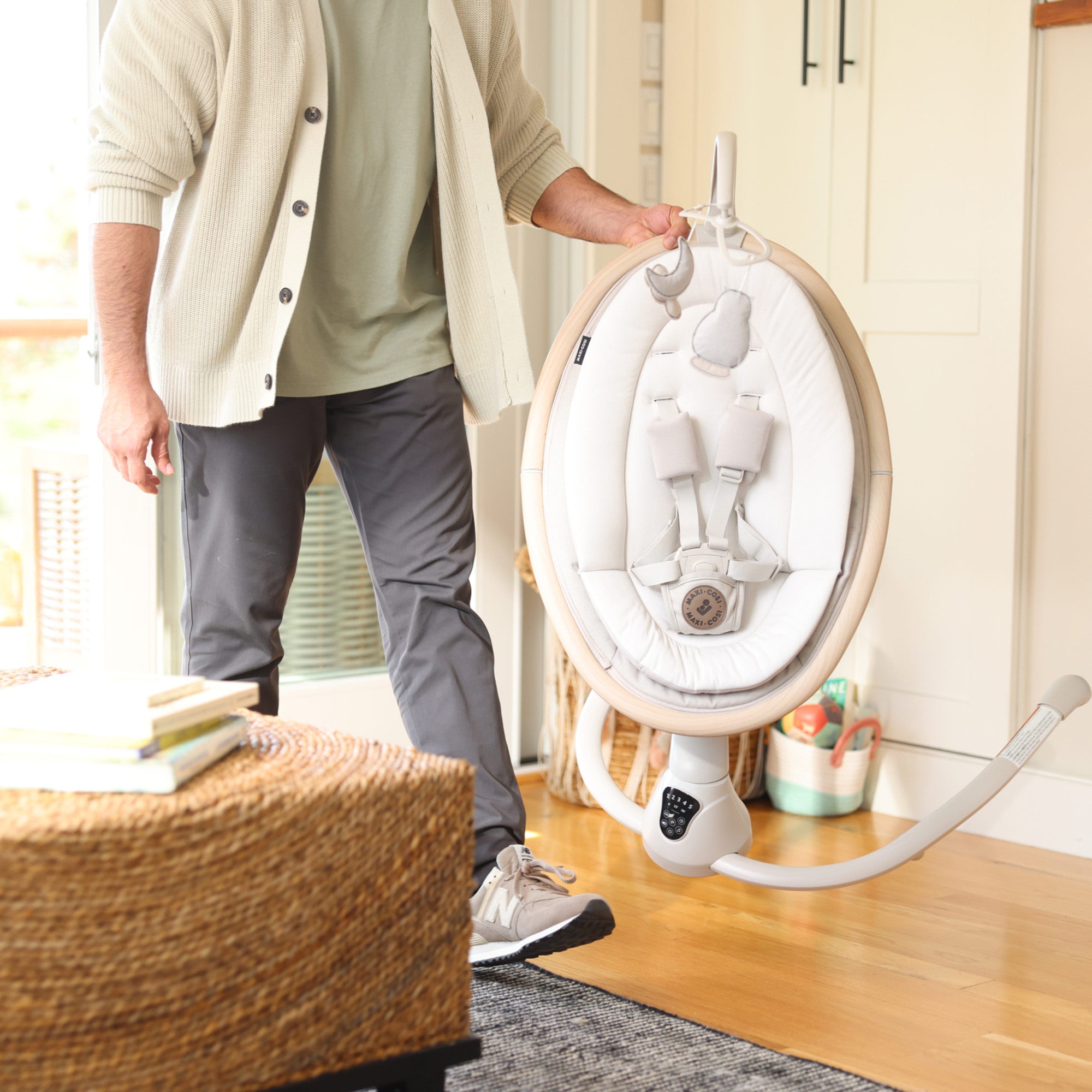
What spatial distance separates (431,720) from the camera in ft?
5.18

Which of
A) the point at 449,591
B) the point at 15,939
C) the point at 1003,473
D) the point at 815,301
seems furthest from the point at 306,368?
the point at 1003,473

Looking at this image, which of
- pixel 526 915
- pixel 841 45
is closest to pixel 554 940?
pixel 526 915

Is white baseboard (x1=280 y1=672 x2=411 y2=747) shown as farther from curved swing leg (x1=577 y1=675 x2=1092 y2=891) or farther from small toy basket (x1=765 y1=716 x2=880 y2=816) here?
curved swing leg (x1=577 y1=675 x2=1092 y2=891)

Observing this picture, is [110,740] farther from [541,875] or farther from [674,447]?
[674,447]

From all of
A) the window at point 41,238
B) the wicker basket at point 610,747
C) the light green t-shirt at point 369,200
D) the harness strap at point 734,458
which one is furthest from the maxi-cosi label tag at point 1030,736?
the window at point 41,238

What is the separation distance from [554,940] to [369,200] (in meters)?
0.89

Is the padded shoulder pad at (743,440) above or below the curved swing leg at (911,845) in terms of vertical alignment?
above

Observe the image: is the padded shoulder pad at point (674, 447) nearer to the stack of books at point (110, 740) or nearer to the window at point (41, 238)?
the stack of books at point (110, 740)

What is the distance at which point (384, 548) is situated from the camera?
1.65 m

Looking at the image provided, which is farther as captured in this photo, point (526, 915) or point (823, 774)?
point (823, 774)

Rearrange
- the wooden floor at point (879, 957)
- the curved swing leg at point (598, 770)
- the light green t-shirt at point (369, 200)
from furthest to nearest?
the curved swing leg at point (598, 770), the light green t-shirt at point (369, 200), the wooden floor at point (879, 957)

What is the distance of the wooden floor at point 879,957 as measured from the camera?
1.37m

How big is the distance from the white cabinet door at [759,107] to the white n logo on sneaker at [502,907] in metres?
1.42

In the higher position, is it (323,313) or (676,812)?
(323,313)
